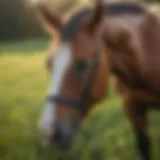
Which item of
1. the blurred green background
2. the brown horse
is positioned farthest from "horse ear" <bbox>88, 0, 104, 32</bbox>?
the blurred green background

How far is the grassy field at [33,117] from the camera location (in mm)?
976

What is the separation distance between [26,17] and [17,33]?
0.14 ft

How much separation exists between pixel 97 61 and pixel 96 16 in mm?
90

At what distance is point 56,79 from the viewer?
896 millimetres

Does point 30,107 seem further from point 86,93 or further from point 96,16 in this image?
point 96,16

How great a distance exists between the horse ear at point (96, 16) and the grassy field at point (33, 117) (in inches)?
4.9

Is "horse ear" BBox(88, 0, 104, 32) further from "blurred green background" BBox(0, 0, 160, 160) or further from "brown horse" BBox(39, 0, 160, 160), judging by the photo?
"blurred green background" BBox(0, 0, 160, 160)

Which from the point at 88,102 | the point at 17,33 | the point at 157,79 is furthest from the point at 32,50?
the point at 157,79

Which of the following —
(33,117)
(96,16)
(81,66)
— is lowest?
(33,117)

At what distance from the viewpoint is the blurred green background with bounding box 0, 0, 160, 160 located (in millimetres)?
976

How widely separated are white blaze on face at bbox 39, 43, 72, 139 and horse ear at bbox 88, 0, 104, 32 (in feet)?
0.21

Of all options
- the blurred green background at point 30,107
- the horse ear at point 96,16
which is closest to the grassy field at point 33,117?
the blurred green background at point 30,107

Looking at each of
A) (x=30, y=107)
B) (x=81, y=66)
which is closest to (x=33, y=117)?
(x=30, y=107)

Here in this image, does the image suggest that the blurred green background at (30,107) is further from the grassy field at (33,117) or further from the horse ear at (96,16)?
the horse ear at (96,16)
